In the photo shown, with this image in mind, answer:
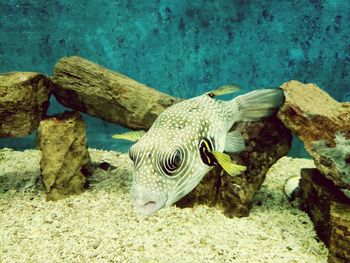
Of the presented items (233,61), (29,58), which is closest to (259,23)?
(233,61)

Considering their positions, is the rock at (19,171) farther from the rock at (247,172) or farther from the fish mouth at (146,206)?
the fish mouth at (146,206)

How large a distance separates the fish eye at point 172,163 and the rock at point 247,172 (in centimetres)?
220

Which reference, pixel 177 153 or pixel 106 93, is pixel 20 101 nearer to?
pixel 106 93

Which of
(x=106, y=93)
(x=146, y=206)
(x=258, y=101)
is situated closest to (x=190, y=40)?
(x=106, y=93)

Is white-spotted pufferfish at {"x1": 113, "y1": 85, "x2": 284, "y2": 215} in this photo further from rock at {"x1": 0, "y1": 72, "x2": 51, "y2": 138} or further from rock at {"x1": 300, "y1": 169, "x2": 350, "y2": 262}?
rock at {"x1": 0, "y1": 72, "x2": 51, "y2": 138}

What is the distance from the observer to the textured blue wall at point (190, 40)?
6129mm

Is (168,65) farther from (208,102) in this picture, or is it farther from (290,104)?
(208,102)

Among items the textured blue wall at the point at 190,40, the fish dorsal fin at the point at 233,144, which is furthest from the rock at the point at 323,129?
the textured blue wall at the point at 190,40

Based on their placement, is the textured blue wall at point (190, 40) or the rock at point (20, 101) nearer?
the rock at point (20, 101)

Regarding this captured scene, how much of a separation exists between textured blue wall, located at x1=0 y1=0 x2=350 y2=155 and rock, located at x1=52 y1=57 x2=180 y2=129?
7.27 feet

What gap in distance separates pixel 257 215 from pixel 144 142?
8.92 ft

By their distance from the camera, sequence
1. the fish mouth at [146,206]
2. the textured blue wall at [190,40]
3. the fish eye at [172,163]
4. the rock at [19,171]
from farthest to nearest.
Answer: the textured blue wall at [190,40]
the rock at [19,171]
the fish eye at [172,163]
the fish mouth at [146,206]

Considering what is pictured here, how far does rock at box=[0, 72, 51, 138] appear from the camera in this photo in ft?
13.4

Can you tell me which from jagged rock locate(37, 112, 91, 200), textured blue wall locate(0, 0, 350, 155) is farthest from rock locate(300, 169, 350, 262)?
jagged rock locate(37, 112, 91, 200)
